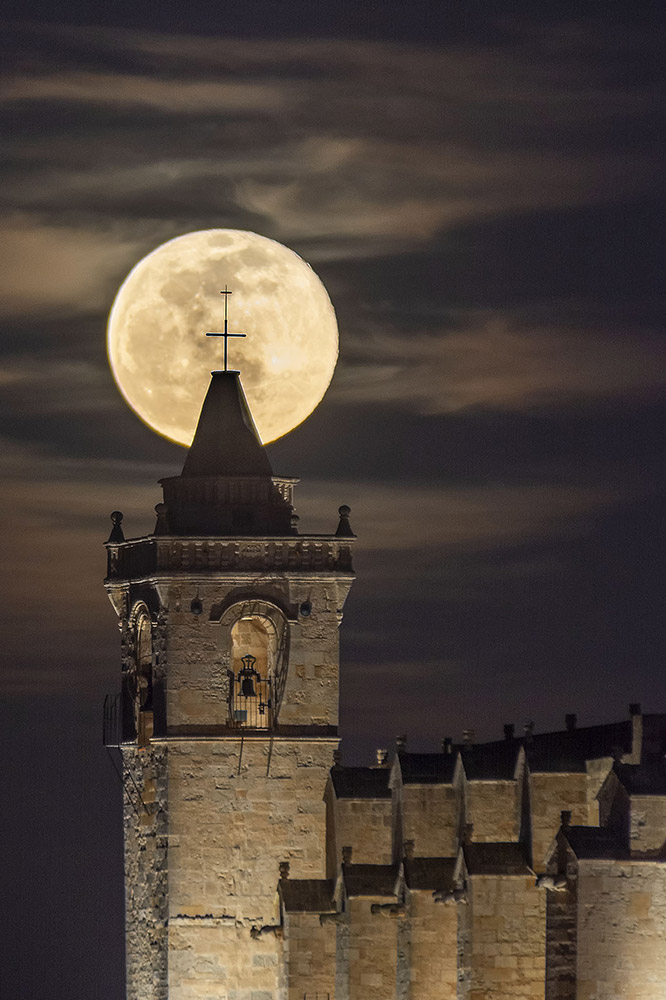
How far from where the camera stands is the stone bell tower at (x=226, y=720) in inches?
3654

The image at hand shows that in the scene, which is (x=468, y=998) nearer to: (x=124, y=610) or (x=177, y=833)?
(x=177, y=833)

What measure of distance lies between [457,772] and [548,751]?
2.82 meters

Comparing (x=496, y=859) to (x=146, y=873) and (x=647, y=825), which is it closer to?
(x=647, y=825)

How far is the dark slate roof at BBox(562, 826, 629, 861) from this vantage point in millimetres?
78500

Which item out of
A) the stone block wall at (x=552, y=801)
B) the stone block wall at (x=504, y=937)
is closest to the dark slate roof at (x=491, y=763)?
the stone block wall at (x=552, y=801)

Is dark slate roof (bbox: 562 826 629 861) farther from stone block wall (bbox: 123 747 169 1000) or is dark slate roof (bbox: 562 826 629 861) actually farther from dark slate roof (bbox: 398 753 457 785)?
stone block wall (bbox: 123 747 169 1000)

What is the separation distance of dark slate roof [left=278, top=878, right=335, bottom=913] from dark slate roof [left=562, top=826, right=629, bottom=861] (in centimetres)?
1312

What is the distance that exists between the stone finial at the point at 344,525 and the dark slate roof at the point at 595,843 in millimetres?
16749

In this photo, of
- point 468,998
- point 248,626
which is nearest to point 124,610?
point 248,626

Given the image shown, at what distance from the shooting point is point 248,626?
318ft

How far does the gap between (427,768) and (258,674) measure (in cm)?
581

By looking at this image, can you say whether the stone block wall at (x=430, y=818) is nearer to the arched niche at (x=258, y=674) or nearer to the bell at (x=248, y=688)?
the arched niche at (x=258, y=674)

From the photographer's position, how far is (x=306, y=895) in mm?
91875

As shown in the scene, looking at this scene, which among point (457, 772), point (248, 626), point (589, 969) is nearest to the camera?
point (589, 969)
